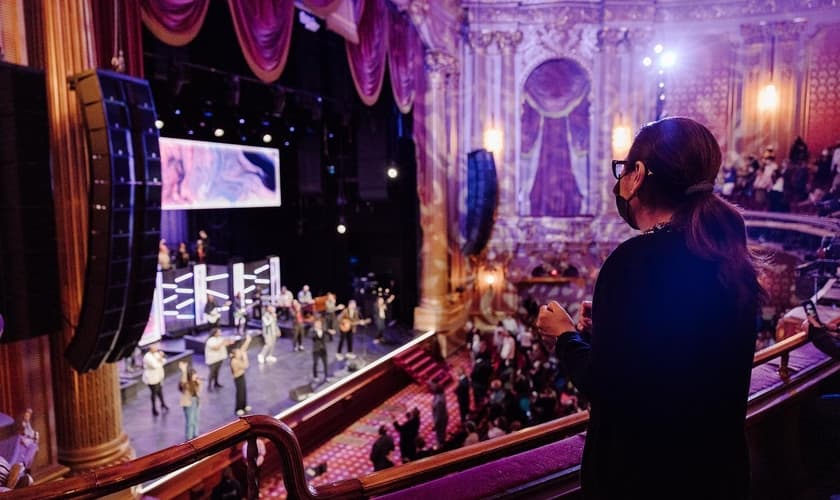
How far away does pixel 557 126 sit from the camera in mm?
15148

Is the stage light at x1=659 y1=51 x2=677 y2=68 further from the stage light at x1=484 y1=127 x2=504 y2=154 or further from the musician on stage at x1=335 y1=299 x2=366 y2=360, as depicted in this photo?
the musician on stage at x1=335 y1=299 x2=366 y2=360

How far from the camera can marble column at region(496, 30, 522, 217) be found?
14731 mm

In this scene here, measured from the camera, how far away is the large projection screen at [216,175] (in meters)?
11.3

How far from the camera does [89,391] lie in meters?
5.29

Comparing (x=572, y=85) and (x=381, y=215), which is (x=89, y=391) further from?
(x=572, y=85)

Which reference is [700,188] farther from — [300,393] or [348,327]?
[348,327]

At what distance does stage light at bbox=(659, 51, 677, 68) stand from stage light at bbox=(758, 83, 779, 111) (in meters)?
2.10

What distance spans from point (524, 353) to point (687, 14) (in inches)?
364

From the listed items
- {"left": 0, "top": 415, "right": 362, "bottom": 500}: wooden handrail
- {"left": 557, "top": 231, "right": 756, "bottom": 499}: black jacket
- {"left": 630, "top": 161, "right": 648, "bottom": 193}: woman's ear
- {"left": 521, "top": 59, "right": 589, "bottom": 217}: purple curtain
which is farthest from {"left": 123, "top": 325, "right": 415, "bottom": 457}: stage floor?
{"left": 630, "top": 161, "right": 648, "bottom": 193}: woman's ear

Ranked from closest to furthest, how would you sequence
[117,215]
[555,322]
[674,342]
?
[674,342]
[555,322]
[117,215]

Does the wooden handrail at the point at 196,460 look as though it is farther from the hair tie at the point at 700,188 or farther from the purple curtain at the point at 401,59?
the purple curtain at the point at 401,59

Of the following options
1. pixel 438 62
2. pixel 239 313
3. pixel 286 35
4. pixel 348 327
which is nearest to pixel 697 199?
pixel 286 35

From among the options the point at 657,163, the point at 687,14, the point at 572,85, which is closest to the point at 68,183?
the point at 657,163

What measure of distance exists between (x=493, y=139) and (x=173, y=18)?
9783mm
